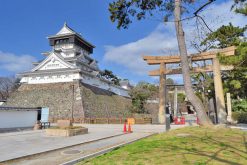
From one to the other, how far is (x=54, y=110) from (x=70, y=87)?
4.21 meters

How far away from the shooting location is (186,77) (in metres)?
11.3

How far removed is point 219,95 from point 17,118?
58.0 feet

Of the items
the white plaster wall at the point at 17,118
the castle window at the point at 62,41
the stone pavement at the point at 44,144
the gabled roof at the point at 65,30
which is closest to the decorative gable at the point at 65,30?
the gabled roof at the point at 65,30

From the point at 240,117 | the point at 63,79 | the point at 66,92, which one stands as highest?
the point at 63,79

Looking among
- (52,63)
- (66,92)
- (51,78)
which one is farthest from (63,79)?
(52,63)

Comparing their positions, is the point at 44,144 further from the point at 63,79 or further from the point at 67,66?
the point at 67,66

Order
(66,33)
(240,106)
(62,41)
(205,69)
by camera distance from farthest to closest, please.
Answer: (62,41) < (66,33) < (240,106) < (205,69)

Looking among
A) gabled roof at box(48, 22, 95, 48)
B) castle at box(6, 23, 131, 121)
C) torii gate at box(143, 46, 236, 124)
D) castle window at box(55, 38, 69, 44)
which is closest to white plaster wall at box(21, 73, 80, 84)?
castle at box(6, 23, 131, 121)

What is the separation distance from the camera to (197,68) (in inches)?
748

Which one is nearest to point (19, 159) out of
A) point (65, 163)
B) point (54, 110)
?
point (65, 163)

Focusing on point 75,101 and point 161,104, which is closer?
point 161,104

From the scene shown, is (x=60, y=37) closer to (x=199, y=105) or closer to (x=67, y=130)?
(x=67, y=130)

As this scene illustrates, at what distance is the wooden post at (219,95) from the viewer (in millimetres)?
16609

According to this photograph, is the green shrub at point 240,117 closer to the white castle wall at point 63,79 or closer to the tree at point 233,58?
the tree at point 233,58
